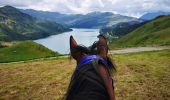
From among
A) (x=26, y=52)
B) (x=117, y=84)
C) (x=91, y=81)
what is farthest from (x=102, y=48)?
(x=26, y=52)

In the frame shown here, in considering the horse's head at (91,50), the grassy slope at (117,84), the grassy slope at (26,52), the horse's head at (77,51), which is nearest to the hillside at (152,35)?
the grassy slope at (26,52)

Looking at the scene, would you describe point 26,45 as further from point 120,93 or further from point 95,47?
point 95,47

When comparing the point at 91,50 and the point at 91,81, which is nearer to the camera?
the point at 91,81

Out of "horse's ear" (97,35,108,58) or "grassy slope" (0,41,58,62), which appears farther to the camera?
"grassy slope" (0,41,58,62)

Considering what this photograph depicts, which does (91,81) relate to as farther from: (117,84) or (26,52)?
(26,52)

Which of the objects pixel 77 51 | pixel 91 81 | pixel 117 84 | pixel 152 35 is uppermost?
pixel 152 35

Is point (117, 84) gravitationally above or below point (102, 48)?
below

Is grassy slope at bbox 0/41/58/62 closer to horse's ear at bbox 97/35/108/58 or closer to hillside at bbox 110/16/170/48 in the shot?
hillside at bbox 110/16/170/48

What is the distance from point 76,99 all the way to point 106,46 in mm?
809

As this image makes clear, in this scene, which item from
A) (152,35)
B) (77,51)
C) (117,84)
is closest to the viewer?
(77,51)

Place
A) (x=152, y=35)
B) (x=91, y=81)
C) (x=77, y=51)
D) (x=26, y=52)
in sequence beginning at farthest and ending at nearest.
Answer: (x=152, y=35) < (x=26, y=52) < (x=77, y=51) < (x=91, y=81)

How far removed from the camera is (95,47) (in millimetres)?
3623

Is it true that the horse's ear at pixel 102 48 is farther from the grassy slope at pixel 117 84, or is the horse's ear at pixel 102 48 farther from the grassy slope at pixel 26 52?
the grassy slope at pixel 26 52

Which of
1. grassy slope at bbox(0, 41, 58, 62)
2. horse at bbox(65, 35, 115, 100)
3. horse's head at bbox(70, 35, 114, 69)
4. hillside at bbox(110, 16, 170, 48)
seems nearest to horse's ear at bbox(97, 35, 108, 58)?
horse's head at bbox(70, 35, 114, 69)
